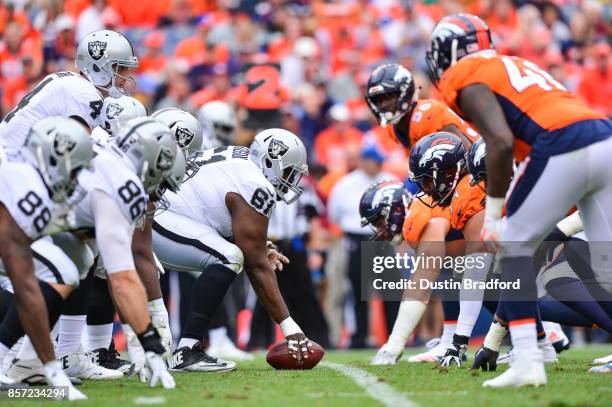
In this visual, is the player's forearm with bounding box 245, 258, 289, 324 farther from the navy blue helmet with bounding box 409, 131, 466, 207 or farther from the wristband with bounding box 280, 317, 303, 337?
the navy blue helmet with bounding box 409, 131, 466, 207

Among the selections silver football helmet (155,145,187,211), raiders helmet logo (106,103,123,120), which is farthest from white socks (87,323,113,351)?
raiders helmet logo (106,103,123,120)

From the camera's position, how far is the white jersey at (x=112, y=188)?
226 inches

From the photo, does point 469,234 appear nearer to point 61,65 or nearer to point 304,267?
point 304,267

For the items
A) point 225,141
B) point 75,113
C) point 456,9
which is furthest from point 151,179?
point 456,9

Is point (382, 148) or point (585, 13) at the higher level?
point (585, 13)

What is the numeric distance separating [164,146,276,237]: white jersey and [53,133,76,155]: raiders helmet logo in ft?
6.80

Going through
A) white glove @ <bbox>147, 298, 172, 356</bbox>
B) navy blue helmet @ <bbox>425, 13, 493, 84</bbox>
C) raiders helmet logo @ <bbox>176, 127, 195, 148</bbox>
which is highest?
navy blue helmet @ <bbox>425, 13, 493, 84</bbox>

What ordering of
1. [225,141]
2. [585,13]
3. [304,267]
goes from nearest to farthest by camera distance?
[225,141] → [304,267] → [585,13]

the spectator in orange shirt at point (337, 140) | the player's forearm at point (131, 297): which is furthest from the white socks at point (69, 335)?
the spectator in orange shirt at point (337, 140)

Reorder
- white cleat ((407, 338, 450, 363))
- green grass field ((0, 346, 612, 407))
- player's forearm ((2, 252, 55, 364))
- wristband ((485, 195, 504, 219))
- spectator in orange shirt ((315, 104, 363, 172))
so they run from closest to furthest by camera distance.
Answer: green grass field ((0, 346, 612, 407)), player's forearm ((2, 252, 55, 364)), wristband ((485, 195, 504, 219)), white cleat ((407, 338, 450, 363)), spectator in orange shirt ((315, 104, 363, 172))

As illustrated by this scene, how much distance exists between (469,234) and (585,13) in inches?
389

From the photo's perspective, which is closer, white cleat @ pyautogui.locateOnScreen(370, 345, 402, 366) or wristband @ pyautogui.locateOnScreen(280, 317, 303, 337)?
wristband @ pyautogui.locateOnScreen(280, 317, 303, 337)

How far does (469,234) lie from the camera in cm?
762

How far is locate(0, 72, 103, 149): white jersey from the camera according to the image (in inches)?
286
